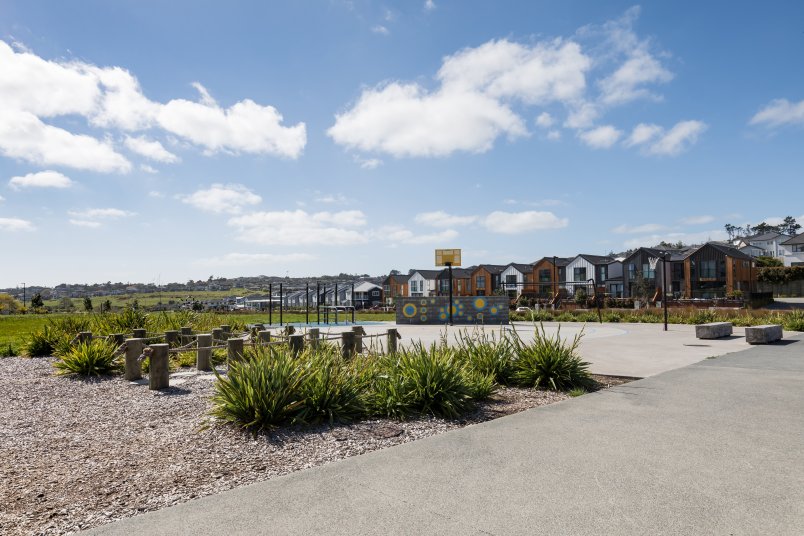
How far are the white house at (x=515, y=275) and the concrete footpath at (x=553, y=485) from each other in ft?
240

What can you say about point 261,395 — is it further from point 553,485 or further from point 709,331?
point 709,331

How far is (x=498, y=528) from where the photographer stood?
3348 millimetres

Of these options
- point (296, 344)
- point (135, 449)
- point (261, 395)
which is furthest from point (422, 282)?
point (135, 449)

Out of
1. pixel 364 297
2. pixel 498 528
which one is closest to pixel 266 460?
pixel 498 528

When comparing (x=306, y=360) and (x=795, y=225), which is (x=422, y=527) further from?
(x=795, y=225)

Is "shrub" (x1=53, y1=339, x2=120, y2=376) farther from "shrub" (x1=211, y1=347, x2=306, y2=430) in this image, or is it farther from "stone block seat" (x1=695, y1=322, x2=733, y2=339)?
"stone block seat" (x1=695, y1=322, x2=733, y2=339)

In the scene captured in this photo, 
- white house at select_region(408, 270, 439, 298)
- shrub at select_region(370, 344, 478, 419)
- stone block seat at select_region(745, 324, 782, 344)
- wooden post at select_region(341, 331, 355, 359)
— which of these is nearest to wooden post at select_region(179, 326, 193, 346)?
wooden post at select_region(341, 331, 355, 359)

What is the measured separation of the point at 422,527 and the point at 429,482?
2.56 feet

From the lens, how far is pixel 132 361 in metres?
9.59

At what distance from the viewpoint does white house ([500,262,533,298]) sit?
3086 inches

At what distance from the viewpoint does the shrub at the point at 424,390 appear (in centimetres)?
653

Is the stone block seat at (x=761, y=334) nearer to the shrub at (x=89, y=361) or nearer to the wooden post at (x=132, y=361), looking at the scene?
the wooden post at (x=132, y=361)

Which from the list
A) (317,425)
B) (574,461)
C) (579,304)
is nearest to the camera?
(574,461)

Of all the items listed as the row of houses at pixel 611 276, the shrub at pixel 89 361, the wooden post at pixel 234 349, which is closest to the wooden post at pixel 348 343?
the wooden post at pixel 234 349
